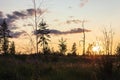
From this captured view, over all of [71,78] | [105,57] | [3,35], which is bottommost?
[71,78]

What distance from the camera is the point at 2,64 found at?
19797 millimetres

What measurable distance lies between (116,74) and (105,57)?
1.58 meters

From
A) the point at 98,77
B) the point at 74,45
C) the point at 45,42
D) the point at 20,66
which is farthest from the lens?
the point at 74,45

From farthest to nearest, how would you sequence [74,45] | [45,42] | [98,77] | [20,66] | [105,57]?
[74,45], [45,42], [20,66], [105,57], [98,77]

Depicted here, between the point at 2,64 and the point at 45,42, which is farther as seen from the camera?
the point at 45,42

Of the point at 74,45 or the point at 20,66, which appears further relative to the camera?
the point at 74,45

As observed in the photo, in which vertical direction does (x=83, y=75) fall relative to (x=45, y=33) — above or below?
below

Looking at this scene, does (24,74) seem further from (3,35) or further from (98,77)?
(3,35)

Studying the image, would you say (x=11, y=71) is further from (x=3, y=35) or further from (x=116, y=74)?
(x=3, y=35)

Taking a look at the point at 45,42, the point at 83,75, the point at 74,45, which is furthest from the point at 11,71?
the point at 74,45

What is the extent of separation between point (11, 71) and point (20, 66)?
2.40 metres

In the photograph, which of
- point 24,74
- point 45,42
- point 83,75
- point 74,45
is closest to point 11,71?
point 24,74

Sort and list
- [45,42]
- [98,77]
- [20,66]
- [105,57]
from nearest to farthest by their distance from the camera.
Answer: [98,77] → [105,57] → [20,66] → [45,42]

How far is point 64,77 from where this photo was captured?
15758mm
